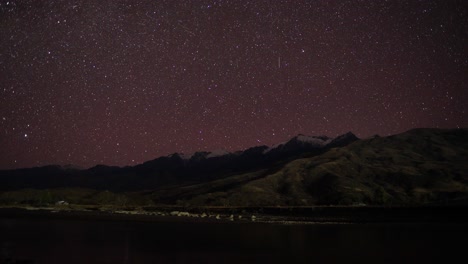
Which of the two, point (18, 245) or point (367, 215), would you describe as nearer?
point (18, 245)

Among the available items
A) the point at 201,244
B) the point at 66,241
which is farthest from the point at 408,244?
the point at 66,241

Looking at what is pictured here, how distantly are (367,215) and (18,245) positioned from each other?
262 ft

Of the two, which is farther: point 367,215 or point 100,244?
point 367,215

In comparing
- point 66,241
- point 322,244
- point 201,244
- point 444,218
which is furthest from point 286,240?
point 444,218

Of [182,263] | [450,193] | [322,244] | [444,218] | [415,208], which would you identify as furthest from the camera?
[450,193]

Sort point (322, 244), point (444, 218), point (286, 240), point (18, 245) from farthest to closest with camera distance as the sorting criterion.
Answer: point (444, 218) → point (286, 240) → point (322, 244) → point (18, 245)

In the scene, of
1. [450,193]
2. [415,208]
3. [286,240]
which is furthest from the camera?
[450,193]

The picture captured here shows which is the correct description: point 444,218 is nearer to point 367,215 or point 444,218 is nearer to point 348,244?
point 367,215

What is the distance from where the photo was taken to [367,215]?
4117 inches

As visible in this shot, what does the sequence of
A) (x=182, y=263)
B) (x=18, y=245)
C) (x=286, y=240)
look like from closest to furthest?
(x=182, y=263), (x=18, y=245), (x=286, y=240)

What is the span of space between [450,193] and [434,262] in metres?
184

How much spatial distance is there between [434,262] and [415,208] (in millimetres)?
70975

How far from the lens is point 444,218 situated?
8706 centimetres

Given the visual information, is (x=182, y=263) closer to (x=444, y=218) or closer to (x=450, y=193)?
(x=444, y=218)
